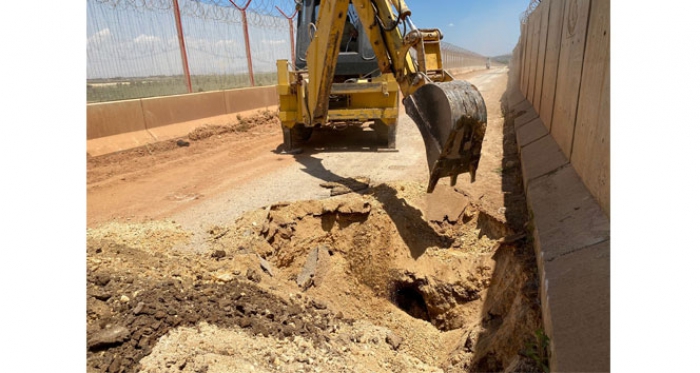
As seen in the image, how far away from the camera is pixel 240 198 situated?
223 inches

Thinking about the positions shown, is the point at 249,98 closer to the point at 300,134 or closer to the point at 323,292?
the point at 300,134

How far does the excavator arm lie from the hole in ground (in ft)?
4.10

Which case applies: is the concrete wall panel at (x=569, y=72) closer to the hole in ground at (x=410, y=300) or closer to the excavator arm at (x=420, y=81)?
the excavator arm at (x=420, y=81)

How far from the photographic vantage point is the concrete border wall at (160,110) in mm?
8281

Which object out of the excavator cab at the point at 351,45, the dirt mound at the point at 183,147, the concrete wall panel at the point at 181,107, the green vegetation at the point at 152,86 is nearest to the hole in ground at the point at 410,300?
the excavator cab at the point at 351,45

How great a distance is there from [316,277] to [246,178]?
2789 millimetres

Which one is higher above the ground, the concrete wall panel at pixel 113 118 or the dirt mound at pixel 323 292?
the concrete wall panel at pixel 113 118

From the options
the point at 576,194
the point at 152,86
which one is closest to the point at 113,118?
the point at 152,86

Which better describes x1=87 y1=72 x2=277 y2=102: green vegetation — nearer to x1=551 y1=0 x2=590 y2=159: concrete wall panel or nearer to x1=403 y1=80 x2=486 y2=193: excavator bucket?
x1=403 y1=80 x2=486 y2=193: excavator bucket

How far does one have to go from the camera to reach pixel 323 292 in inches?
174

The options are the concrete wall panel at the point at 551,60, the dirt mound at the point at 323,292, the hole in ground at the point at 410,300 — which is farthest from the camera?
the concrete wall panel at the point at 551,60

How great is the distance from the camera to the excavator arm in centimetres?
391

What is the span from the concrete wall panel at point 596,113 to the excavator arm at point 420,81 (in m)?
0.86

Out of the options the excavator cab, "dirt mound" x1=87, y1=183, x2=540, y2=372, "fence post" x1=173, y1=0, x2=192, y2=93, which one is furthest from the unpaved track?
"fence post" x1=173, y1=0, x2=192, y2=93
